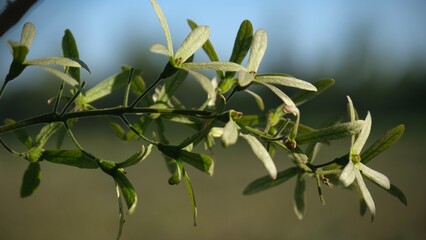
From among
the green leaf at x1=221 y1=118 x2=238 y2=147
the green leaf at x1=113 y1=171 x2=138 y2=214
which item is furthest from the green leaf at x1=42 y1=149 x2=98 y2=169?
the green leaf at x1=221 y1=118 x2=238 y2=147

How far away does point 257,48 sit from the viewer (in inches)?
17.9

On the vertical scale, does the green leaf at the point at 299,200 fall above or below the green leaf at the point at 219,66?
below

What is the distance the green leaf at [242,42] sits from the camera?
0.48 meters

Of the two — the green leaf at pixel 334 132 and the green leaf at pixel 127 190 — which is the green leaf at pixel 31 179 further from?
the green leaf at pixel 334 132

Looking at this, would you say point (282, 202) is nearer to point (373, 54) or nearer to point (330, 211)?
point (330, 211)

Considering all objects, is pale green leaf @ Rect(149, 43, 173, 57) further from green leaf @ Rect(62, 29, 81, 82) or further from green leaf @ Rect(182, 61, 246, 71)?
green leaf @ Rect(62, 29, 81, 82)

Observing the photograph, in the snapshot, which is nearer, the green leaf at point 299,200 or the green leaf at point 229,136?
the green leaf at point 229,136

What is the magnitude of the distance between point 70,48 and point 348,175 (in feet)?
0.86

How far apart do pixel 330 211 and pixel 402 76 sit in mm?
11184

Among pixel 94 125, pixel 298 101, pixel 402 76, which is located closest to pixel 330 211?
pixel 298 101

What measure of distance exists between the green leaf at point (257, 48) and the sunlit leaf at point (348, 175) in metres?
0.10

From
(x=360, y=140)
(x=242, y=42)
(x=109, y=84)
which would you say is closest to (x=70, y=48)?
(x=109, y=84)

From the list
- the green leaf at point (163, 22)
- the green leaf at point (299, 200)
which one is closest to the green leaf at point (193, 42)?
the green leaf at point (163, 22)

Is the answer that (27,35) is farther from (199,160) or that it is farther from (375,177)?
(375,177)
